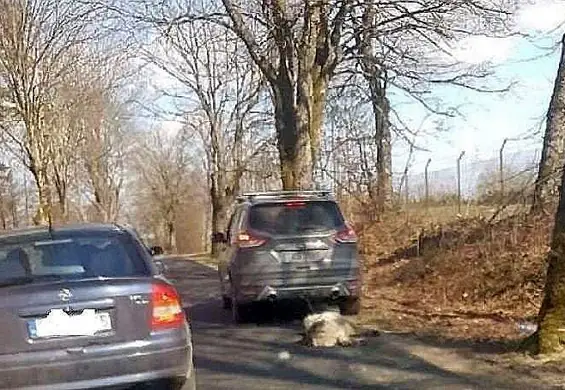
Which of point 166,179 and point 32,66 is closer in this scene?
point 32,66

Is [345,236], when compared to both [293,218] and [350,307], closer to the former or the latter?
[293,218]

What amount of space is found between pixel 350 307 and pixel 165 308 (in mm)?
6563

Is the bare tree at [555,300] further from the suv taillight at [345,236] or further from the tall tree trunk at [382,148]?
the tall tree trunk at [382,148]

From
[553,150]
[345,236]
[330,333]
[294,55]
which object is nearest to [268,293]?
[345,236]

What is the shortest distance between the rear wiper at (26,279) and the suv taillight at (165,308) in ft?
2.39

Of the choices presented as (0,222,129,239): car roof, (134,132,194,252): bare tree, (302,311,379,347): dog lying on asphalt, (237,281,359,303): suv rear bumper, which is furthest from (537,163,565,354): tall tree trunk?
(134,132,194,252): bare tree

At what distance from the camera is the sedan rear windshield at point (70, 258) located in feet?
25.1

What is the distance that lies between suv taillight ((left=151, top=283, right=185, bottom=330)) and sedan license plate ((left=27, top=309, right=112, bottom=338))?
36 cm

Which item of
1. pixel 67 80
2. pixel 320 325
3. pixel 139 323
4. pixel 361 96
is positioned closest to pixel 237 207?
pixel 320 325

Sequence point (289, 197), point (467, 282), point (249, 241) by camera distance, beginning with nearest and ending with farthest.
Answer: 1. point (249, 241)
2. point (289, 197)
3. point (467, 282)

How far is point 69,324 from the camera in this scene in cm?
718

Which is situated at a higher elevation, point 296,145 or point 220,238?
point 296,145

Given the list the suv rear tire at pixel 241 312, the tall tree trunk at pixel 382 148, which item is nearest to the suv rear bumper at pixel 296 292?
the suv rear tire at pixel 241 312

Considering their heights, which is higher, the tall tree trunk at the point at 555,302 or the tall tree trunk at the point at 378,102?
the tall tree trunk at the point at 378,102
